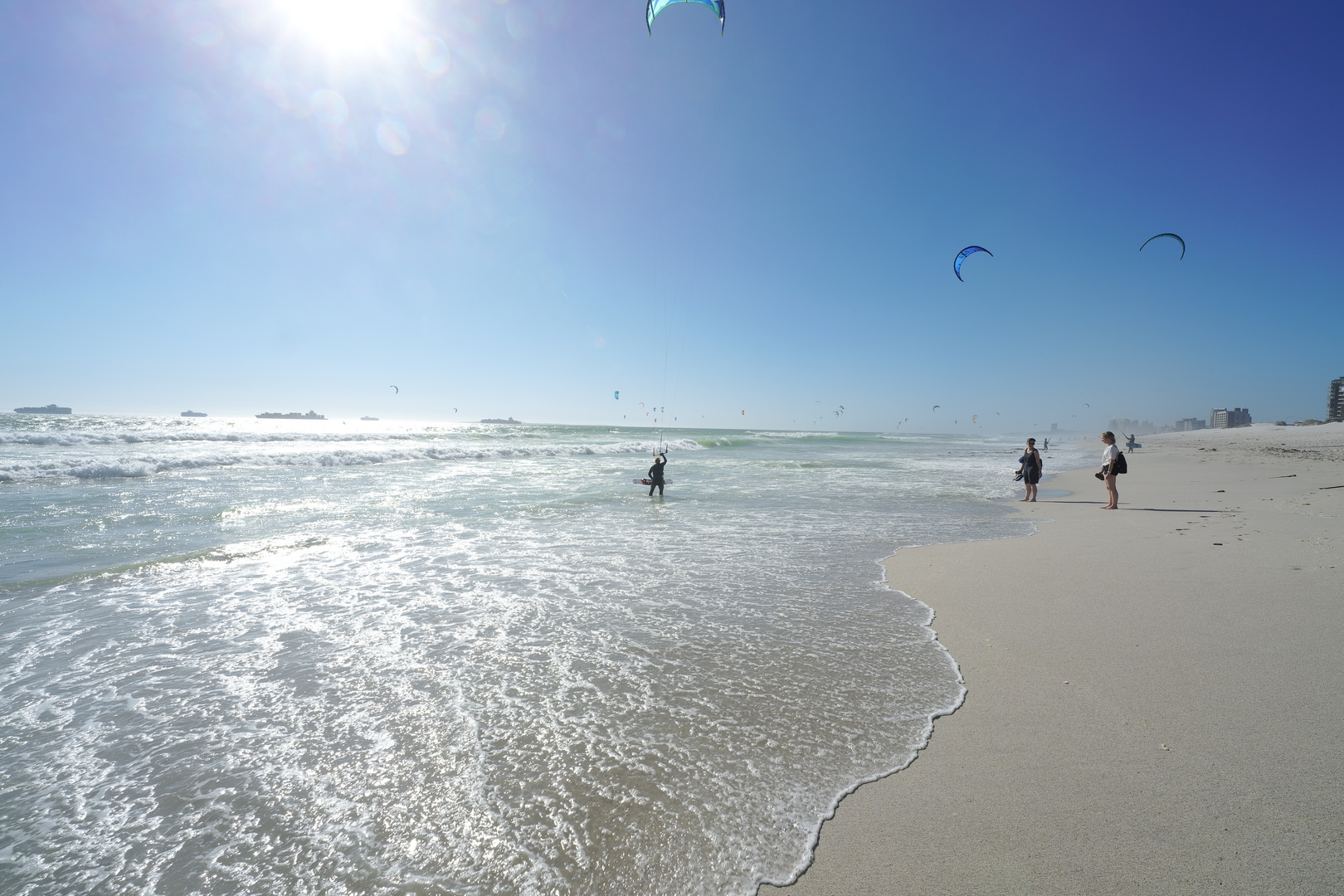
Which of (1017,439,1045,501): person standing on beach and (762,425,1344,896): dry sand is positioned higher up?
(1017,439,1045,501): person standing on beach

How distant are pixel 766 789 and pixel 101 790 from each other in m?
3.42

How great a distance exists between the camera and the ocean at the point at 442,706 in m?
2.38

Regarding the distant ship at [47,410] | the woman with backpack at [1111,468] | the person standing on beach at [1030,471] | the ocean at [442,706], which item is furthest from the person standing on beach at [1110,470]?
the distant ship at [47,410]

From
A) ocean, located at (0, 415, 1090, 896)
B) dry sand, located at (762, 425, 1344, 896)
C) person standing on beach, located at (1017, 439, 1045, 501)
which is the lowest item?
ocean, located at (0, 415, 1090, 896)

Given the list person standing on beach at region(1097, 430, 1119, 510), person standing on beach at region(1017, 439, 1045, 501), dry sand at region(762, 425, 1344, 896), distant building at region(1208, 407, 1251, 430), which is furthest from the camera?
distant building at region(1208, 407, 1251, 430)

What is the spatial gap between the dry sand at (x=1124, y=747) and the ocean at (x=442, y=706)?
31cm

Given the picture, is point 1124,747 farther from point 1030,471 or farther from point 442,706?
point 1030,471

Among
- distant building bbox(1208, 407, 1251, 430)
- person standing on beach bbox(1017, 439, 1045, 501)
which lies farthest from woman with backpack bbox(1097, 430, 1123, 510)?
distant building bbox(1208, 407, 1251, 430)

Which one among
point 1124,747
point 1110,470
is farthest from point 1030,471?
point 1124,747

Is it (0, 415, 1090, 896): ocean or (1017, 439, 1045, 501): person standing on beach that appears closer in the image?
(0, 415, 1090, 896): ocean

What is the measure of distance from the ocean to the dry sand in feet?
1.03

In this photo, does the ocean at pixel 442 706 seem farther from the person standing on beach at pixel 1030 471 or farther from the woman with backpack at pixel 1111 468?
the person standing on beach at pixel 1030 471

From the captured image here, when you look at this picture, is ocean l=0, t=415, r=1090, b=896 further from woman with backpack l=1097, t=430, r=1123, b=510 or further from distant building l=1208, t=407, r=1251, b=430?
distant building l=1208, t=407, r=1251, b=430

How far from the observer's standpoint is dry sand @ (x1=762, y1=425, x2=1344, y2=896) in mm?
2197
